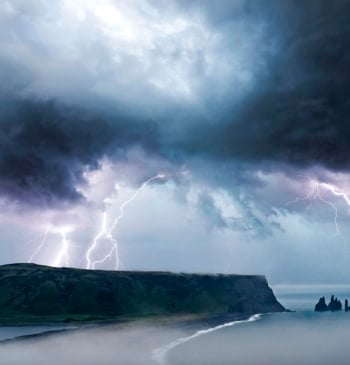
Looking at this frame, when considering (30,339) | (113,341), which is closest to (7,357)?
(30,339)

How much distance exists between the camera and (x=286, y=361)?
6161 inches

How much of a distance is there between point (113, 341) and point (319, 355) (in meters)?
72.8

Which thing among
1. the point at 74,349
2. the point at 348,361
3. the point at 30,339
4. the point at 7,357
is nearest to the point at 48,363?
the point at 7,357

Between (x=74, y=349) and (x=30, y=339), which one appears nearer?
(x=74, y=349)

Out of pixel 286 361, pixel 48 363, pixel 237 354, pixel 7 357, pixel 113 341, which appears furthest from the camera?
pixel 113 341

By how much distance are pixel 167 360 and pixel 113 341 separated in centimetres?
4353

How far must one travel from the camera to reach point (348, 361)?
15738cm

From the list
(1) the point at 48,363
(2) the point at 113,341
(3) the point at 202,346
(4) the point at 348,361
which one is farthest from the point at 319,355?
(1) the point at 48,363

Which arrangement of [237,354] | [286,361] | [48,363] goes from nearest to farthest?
[48,363]
[286,361]
[237,354]

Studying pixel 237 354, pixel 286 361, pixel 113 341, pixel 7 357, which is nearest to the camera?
pixel 7 357

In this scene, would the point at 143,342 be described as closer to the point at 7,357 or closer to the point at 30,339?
the point at 30,339

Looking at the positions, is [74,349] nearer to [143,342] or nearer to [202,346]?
[143,342]

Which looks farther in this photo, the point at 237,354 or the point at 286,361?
the point at 237,354

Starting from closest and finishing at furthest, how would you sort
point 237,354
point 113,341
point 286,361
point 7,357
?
point 7,357 → point 286,361 → point 237,354 → point 113,341
